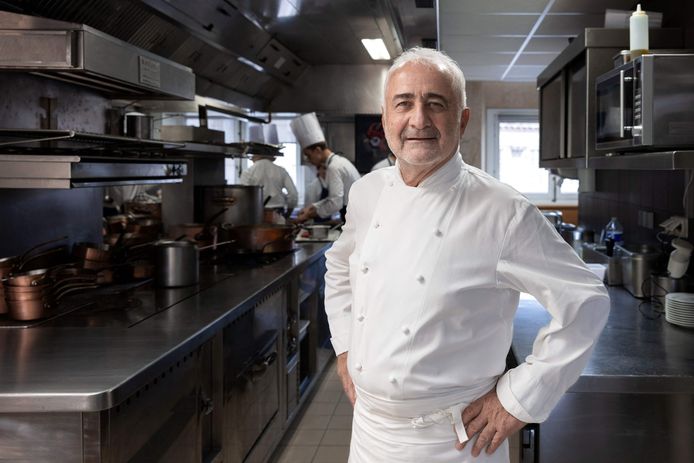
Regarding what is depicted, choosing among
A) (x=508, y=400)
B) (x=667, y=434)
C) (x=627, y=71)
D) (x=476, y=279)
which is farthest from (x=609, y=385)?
(x=627, y=71)

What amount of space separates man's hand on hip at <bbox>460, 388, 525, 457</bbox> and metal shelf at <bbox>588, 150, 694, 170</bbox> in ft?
2.86

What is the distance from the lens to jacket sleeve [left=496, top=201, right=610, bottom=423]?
63.9 inches

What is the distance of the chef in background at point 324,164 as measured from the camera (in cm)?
610

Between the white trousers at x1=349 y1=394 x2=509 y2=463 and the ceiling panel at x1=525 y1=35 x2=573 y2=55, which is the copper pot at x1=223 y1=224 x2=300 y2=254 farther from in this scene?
the ceiling panel at x1=525 y1=35 x2=573 y2=55

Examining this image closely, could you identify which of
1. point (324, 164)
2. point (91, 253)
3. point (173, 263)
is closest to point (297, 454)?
point (173, 263)

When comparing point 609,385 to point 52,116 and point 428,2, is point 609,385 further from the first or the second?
point 428,2

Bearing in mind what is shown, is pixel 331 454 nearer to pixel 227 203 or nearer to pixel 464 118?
pixel 227 203

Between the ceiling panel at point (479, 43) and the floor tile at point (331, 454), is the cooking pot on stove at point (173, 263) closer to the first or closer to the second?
the floor tile at point (331, 454)

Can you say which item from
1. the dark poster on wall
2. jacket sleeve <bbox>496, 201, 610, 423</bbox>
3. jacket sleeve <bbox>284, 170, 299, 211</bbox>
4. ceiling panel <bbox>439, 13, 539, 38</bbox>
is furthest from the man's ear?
the dark poster on wall

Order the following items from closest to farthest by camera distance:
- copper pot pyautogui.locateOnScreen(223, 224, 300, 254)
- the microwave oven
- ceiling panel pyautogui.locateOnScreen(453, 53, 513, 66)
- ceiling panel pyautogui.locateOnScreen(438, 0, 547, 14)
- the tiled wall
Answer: the microwave oven
the tiled wall
copper pot pyautogui.locateOnScreen(223, 224, 300, 254)
ceiling panel pyautogui.locateOnScreen(438, 0, 547, 14)
ceiling panel pyautogui.locateOnScreen(453, 53, 513, 66)

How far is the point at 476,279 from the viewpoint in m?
1.67

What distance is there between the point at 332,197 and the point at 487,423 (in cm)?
448

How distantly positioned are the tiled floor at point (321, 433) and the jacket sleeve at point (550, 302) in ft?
6.41

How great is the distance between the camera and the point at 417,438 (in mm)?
1755
